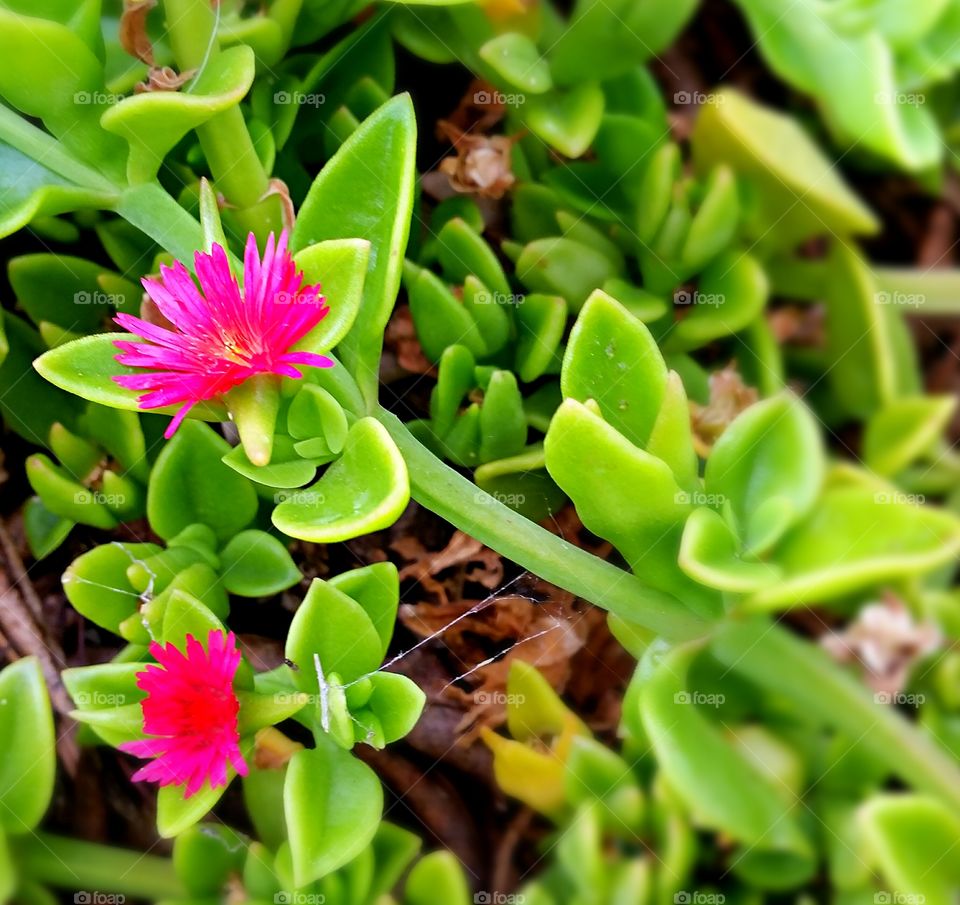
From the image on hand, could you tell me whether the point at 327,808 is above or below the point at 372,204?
below

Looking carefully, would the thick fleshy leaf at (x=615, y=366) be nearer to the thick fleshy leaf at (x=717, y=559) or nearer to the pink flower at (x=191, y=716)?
the thick fleshy leaf at (x=717, y=559)

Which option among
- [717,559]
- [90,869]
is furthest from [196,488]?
[717,559]

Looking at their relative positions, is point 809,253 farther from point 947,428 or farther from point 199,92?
point 199,92

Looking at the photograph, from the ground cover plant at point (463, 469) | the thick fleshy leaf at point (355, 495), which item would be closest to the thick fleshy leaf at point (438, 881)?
the ground cover plant at point (463, 469)

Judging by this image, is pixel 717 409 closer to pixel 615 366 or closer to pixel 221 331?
pixel 615 366

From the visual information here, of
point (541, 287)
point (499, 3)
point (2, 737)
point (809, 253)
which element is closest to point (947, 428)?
point (809, 253)
